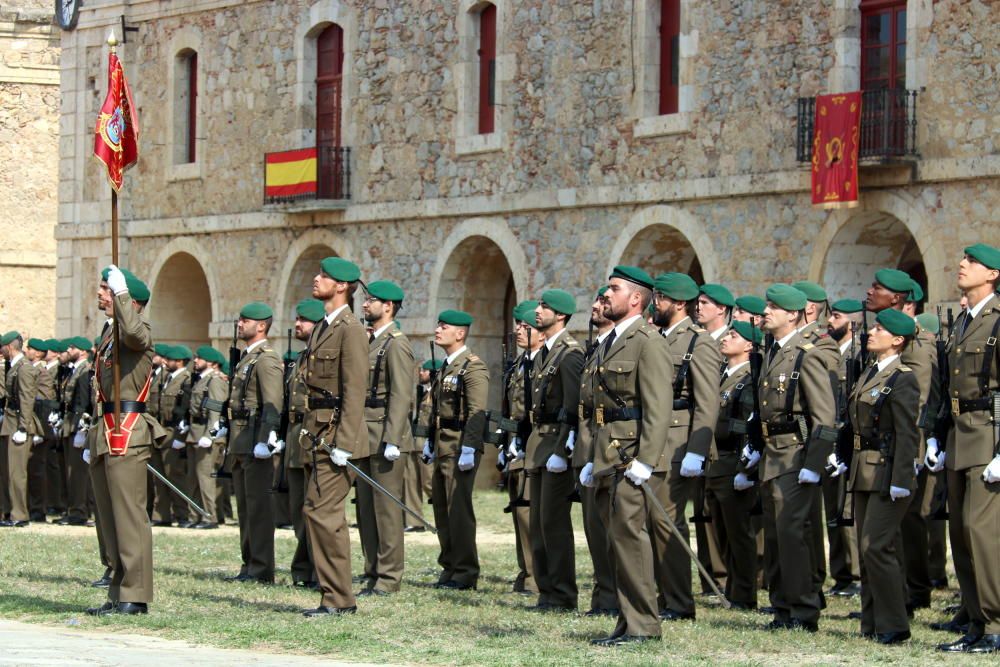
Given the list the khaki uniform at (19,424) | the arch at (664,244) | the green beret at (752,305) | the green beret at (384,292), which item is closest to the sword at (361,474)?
the green beret at (384,292)

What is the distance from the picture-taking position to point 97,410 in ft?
36.1

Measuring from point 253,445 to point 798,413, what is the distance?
4.46 m

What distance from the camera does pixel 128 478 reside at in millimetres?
10695

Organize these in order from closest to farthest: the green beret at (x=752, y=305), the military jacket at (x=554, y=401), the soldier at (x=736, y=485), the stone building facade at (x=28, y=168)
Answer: the soldier at (x=736, y=485)
the military jacket at (x=554, y=401)
the green beret at (x=752, y=305)
the stone building facade at (x=28, y=168)

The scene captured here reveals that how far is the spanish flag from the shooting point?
26.4 m

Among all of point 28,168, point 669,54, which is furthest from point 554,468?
point 28,168

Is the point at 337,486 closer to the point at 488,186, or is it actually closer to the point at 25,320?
the point at 488,186

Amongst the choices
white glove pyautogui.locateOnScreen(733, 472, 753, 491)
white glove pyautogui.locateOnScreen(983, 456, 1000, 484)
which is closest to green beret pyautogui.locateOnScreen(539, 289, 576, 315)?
white glove pyautogui.locateOnScreen(733, 472, 753, 491)

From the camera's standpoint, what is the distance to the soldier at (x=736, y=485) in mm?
11562

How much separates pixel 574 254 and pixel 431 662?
14.0 m

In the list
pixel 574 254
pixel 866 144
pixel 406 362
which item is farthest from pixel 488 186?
pixel 406 362

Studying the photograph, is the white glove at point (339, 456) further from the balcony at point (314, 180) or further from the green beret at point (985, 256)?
the balcony at point (314, 180)

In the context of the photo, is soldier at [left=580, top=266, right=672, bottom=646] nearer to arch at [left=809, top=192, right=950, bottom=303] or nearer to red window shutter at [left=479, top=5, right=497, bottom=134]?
arch at [left=809, top=192, right=950, bottom=303]

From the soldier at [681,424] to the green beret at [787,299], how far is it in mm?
515
